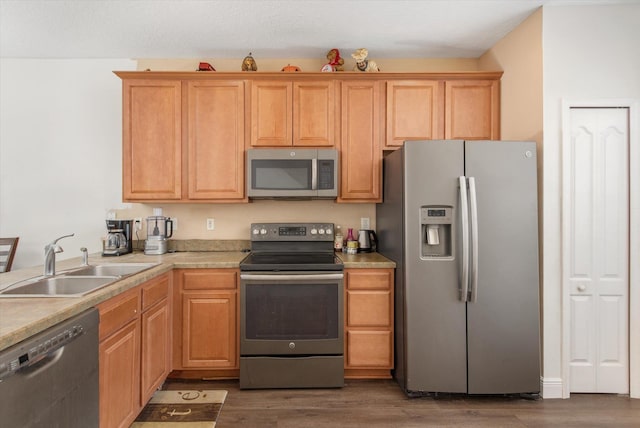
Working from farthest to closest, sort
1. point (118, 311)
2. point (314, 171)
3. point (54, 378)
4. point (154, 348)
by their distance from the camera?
point (314, 171), point (154, 348), point (118, 311), point (54, 378)

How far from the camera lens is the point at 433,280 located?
226cm

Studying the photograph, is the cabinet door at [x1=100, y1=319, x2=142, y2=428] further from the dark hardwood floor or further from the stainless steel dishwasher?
the dark hardwood floor

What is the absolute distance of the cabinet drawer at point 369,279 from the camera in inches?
97.8

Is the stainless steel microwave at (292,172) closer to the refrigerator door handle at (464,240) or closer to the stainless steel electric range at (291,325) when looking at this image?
the stainless steel electric range at (291,325)

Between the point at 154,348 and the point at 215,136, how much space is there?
165 cm

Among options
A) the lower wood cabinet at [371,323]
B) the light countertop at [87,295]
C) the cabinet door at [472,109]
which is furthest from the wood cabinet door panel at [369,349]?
the cabinet door at [472,109]

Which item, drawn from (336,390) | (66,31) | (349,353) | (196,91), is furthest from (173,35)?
(336,390)

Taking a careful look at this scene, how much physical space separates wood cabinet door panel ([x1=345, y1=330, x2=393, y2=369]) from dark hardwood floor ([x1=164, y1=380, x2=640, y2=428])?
6.6 inches

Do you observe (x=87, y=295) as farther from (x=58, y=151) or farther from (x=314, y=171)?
(x=58, y=151)

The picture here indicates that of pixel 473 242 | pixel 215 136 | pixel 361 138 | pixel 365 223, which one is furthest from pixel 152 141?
pixel 473 242

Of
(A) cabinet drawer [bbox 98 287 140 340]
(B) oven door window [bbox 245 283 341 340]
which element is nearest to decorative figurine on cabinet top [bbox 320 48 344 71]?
(B) oven door window [bbox 245 283 341 340]

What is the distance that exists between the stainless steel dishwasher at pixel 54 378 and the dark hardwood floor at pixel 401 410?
925mm

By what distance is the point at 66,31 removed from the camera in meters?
2.59

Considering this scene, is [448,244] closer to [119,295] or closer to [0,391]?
[119,295]
